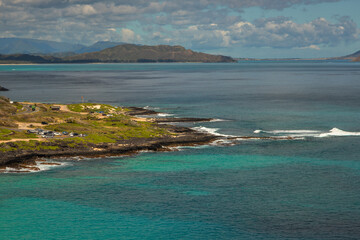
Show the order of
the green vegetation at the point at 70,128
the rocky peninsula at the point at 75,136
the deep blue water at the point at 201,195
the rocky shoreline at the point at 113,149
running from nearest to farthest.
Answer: the deep blue water at the point at 201,195, the rocky shoreline at the point at 113,149, the rocky peninsula at the point at 75,136, the green vegetation at the point at 70,128

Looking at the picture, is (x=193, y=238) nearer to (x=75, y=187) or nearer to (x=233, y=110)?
(x=75, y=187)

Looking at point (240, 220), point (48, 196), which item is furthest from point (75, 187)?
point (240, 220)

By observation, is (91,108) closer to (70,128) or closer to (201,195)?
(70,128)

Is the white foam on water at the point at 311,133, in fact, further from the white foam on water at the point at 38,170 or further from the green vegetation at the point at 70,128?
the white foam on water at the point at 38,170

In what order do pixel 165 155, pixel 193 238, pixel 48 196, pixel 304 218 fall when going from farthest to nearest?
1. pixel 165 155
2. pixel 48 196
3. pixel 304 218
4. pixel 193 238

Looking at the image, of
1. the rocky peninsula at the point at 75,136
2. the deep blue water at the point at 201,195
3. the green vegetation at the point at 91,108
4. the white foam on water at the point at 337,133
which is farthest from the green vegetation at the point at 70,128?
the white foam on water at the point at 337,133

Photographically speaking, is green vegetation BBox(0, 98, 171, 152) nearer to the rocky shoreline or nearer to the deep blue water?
the rocky shoreline

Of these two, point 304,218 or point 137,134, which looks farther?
point 137,134

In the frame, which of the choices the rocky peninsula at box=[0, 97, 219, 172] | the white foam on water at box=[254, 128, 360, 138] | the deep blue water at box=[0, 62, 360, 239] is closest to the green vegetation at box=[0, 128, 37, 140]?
the rocky peninsula at box=[0, 97, 219, 172]

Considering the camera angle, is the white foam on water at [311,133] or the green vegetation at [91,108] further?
the green vegetation at [91,108]
